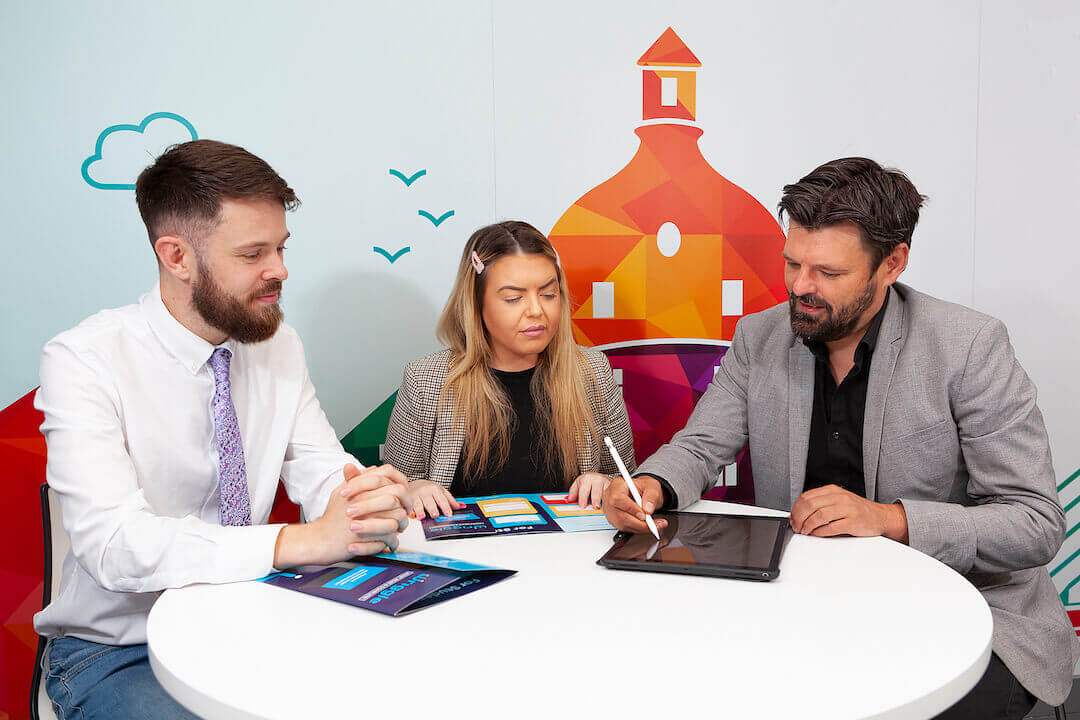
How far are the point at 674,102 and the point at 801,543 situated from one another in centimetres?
173

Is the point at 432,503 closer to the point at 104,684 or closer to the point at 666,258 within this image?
the point at 104,684

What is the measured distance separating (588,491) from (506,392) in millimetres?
647

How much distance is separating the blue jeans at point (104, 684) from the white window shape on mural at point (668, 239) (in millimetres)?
1944

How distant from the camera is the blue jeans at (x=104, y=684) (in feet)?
4.40

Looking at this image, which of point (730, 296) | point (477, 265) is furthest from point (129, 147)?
point (730, 296)

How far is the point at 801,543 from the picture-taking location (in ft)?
4.73

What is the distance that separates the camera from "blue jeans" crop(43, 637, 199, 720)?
1342 millimetres

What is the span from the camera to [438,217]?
2559 mm

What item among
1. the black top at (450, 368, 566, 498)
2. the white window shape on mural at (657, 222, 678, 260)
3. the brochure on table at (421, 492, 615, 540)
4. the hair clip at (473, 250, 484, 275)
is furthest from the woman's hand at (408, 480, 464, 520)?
the white window shape on mural at (657, 222, 678, 260)

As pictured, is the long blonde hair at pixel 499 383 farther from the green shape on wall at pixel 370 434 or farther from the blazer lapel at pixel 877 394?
the blazer lapel at pixel 877 394

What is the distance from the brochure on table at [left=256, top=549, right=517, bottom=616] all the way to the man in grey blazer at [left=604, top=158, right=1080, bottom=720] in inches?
14.7

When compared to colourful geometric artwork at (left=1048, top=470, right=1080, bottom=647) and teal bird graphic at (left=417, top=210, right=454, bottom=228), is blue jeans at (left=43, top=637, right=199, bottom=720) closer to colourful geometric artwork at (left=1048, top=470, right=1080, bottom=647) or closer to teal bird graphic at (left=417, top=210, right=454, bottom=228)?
teal bird graphic at (left=417, top=210, right=454, bottom=228)

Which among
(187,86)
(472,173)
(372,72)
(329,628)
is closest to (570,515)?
(329,628)

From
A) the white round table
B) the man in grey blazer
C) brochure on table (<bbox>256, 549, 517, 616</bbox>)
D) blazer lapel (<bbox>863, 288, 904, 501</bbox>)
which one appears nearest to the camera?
the white round table
